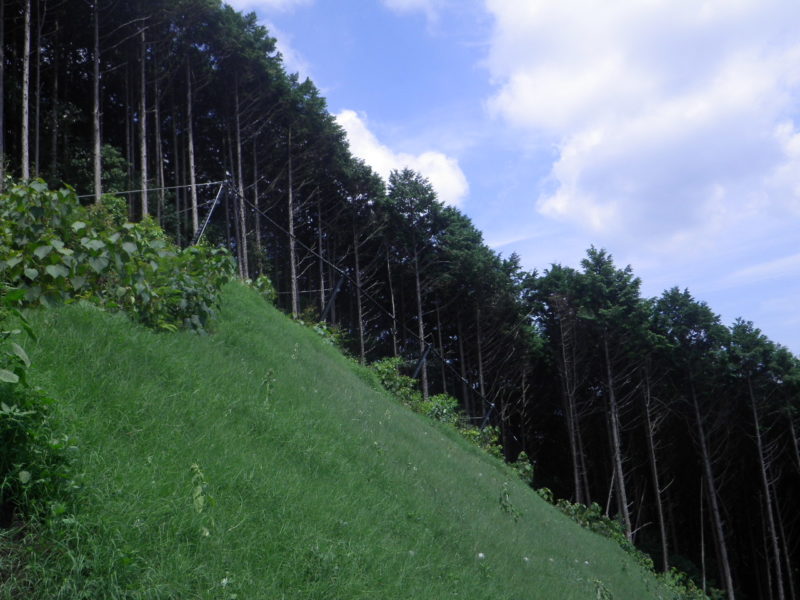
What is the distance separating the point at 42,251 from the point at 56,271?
0.51ft

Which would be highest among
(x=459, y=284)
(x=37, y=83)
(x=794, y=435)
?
(x=37, y=83)

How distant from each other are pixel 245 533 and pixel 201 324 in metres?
2.61

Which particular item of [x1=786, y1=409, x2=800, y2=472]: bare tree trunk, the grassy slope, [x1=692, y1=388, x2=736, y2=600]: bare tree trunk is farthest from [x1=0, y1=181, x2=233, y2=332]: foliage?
[x1=786, y1=409, x2=800, y2=472]: bare tree trunk

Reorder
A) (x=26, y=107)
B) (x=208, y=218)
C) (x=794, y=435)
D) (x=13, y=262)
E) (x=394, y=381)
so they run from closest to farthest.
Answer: (x=13, y=262), (x=208, y=218), (x=394, y=381), (x=26, y=107), (x=794, y=435)

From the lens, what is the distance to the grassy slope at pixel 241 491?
2395 mm

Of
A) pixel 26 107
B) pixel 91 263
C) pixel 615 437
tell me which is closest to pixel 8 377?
pixel 91 263

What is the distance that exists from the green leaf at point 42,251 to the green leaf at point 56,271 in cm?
8

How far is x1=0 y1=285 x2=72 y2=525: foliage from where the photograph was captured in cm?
228

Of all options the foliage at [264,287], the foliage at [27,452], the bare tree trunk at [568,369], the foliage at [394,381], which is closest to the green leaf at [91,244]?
the foliage at [27,452]

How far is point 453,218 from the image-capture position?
31.4m

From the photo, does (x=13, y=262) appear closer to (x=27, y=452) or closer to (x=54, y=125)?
(x=27, y=452)

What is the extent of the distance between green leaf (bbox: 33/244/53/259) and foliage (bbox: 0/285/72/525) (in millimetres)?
1262

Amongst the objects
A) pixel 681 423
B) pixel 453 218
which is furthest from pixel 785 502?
pixel 453 218

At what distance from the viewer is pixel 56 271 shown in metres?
3.58
